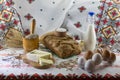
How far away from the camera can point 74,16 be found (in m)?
1.46

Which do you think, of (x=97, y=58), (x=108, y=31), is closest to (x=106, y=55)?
(x=97, y=58)

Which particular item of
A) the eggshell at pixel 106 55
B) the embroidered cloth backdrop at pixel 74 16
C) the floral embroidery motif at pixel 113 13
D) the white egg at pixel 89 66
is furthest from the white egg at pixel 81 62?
the floral embroidery motif at pixel 113 13

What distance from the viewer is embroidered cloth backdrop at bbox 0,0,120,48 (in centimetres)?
143

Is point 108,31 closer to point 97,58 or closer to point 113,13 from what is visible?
point 113,13

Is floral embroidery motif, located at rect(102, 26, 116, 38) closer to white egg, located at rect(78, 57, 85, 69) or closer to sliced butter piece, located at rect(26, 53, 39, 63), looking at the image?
white egg, located at rect(78, 57, 85, 69)

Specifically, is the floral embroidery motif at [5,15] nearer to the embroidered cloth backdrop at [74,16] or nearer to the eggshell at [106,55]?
the embroidered cloth backdrop at [74,16]

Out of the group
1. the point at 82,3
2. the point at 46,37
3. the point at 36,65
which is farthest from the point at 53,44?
the point at 82,3

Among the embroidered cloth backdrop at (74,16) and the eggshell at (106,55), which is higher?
the embroidered cloth backdrop at (74,16)

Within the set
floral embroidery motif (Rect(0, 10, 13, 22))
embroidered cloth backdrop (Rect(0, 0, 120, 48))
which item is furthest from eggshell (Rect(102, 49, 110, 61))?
floral embroidery motif (Rect(0, 10, 13, 22))

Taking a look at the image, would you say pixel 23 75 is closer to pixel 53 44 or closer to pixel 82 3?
pixel 53 44

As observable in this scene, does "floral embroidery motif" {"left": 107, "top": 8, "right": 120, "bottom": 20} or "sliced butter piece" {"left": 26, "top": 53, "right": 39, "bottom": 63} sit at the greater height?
"floral embroidery motif" {"left": 107, "top": 8, "right": 120, "bottom": 20}

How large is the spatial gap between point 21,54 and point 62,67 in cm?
25

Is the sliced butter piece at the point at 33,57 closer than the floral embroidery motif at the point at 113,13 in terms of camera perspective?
Yes

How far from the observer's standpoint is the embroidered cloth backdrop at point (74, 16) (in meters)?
1.43
